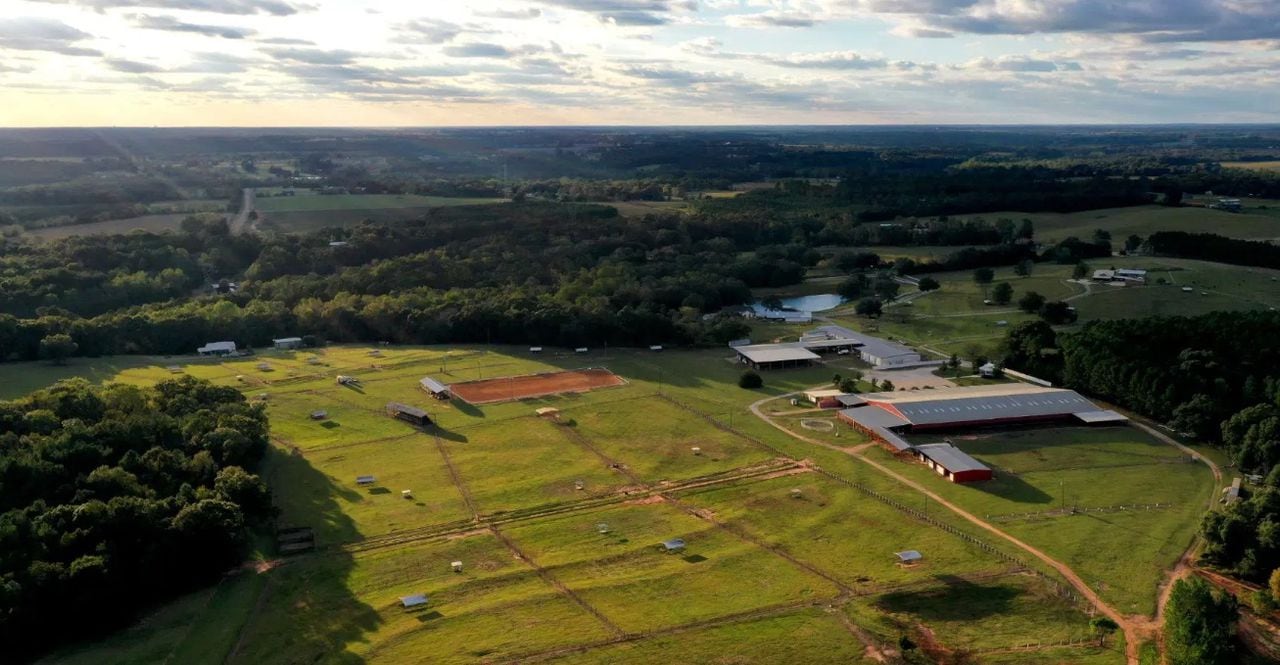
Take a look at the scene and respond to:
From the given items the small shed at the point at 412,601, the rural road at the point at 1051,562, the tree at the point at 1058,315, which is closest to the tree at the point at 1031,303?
the tree at the point at 1058,315

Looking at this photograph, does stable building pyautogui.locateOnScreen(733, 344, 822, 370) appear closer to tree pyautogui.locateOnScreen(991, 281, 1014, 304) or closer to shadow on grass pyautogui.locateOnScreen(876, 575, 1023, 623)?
tree pyautogui.locateOnScreen(991, 281, 1014, 304)

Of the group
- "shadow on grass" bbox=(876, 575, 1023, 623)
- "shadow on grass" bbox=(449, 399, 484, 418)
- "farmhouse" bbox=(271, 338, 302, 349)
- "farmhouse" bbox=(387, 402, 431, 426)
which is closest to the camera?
"shadow on grass" bbox=(876, 575, 1023, 623)

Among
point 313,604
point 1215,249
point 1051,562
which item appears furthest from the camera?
point 1215,249

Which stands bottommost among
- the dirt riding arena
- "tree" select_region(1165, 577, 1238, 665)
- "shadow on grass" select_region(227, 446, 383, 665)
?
"shadow on grass" select_region(227, 446, 383, 665)

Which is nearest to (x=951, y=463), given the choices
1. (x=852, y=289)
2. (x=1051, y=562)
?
(x=1051, y=562)

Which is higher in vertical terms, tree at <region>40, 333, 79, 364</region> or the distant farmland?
the distant farmland

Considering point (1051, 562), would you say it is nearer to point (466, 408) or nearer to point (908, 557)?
point (908, 557)

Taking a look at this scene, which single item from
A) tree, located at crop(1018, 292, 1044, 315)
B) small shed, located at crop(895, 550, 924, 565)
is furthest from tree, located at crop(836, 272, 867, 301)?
small shed, located at crop(895, 550, 924, 565)
